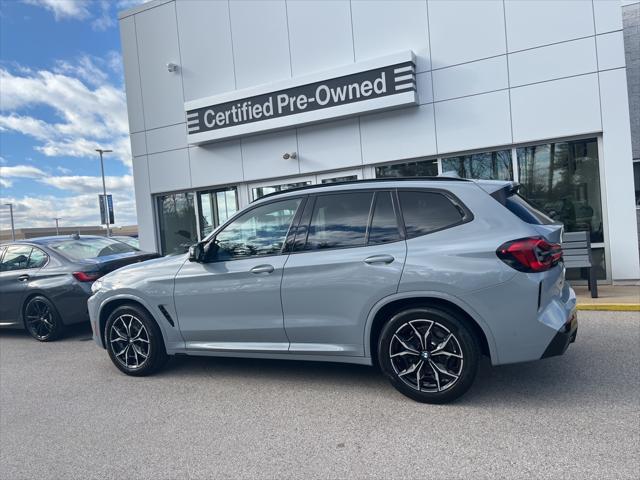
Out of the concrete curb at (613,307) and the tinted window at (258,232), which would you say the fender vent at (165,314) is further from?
the concrete curb at (613,307)

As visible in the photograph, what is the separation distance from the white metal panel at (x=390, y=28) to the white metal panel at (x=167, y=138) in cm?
500

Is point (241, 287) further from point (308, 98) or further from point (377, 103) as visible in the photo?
point (308, 98)

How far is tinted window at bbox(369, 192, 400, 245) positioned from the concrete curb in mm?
4413

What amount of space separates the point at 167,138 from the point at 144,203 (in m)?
1.91

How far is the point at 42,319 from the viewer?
278 inches

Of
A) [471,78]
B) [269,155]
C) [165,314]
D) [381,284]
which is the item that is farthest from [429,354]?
[269,155]

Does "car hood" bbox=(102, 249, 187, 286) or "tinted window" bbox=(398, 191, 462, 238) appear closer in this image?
"tinted window" bbox=(398, 191, 462, 238)

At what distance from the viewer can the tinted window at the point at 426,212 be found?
12.4ft

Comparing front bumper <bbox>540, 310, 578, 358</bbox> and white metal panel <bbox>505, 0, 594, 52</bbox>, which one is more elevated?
white metal panel <bbox>505, 0, 594, 52</bbox>

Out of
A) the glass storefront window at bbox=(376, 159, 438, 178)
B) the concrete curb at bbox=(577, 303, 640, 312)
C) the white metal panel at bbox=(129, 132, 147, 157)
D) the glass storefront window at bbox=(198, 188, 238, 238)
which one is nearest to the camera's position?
the concrete curb at bbox=(577, 303, 640, 312)

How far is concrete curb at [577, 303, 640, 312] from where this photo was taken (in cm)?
652

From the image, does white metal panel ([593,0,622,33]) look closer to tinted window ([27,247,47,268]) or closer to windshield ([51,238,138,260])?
windshield ([51,238,138,260])

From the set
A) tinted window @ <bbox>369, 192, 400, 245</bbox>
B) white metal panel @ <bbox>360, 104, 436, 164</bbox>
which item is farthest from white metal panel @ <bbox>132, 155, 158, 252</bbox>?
tinted window @ <bbox>369, 192, 400, 245</bbox>

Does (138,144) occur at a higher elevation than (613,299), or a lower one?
higher
